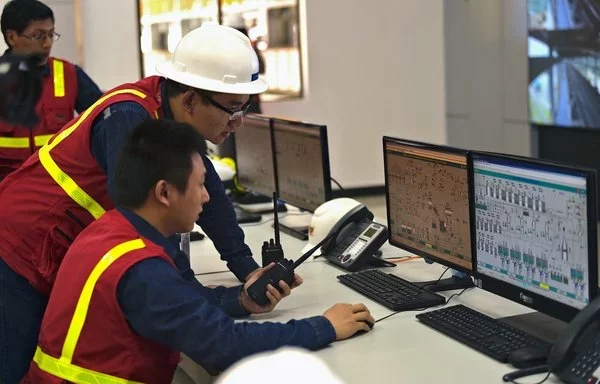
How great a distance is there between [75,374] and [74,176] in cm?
64

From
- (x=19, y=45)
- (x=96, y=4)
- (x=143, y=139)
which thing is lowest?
(x=143, y=139)

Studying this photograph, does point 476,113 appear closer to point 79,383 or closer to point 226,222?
point 226,222

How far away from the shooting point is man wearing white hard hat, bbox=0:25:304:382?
231 centimetres

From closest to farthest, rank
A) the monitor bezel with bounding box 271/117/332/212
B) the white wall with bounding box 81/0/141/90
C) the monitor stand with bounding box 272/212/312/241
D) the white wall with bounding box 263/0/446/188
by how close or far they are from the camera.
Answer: the monitor bezel with bounding box 271/117/332/212
the monitor stand with bounding box 272/212/312/241
the white wall with bounding box 81/0/141/90
the white wall with bounding box 263/0/446/188

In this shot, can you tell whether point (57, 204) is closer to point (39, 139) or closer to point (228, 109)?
point (228, 109)

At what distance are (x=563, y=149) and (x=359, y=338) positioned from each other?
5.16m

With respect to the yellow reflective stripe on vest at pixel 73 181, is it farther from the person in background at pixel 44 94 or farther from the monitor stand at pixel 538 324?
the person in background at pixel 44 94

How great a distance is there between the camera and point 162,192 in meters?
1.90

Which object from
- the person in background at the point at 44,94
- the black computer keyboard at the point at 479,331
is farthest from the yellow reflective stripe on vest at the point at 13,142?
the black computer keyboard at the point at 479,331

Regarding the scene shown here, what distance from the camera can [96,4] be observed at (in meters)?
6.57

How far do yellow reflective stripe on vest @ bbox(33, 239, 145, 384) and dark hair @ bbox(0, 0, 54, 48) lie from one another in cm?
207

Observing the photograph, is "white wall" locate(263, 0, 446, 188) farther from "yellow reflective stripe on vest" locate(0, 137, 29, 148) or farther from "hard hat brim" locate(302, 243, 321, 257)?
"hard hat brim" locate(302, 243, 321, 257)

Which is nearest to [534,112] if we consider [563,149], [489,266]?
[563,149]

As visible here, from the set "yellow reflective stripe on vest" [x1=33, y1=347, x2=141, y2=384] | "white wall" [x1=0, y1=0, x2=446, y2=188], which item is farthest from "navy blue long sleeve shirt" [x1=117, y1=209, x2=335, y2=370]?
"white wall" [x1=0, y1=0, x2=446, y2=188]
